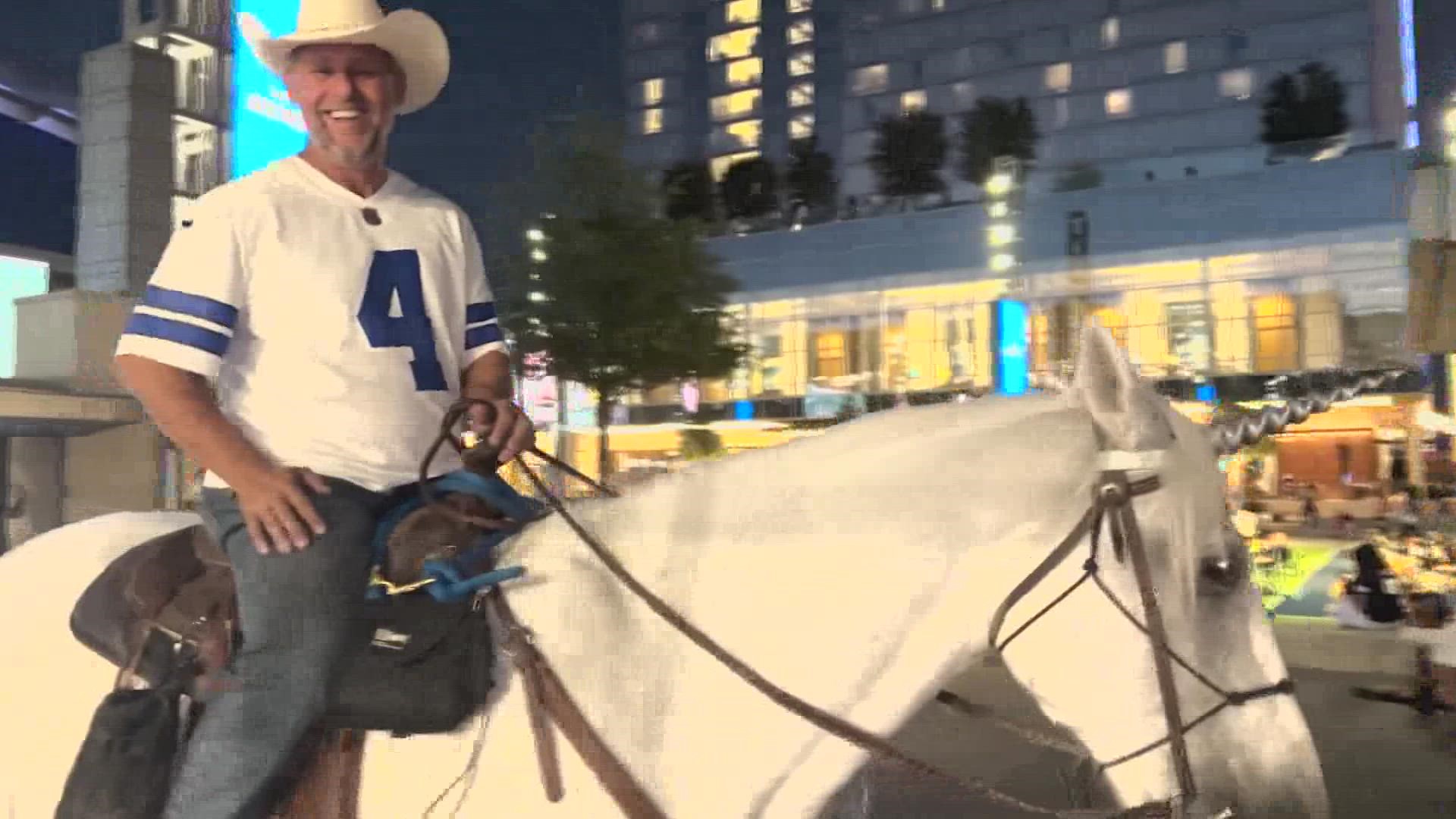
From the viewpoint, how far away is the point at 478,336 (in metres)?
2.40

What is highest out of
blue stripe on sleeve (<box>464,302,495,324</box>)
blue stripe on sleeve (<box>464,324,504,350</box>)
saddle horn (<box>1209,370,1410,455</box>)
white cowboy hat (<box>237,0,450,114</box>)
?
white cowboy hat (<box>237,0,450,114</box>)

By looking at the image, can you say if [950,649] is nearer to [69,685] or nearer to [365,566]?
[365,566]

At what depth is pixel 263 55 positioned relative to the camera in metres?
2.27

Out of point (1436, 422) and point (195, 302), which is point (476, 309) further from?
point (1436, 422)

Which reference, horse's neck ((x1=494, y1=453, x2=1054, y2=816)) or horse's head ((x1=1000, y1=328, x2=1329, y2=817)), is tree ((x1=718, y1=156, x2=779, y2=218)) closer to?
horse's neck ((x1=494, y1=453, x2=1054, y2=816))

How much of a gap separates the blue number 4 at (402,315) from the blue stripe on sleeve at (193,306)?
9.8 inches

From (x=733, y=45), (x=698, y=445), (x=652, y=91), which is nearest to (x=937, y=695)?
(x=698, y=445)

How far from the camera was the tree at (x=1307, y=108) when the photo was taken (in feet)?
109

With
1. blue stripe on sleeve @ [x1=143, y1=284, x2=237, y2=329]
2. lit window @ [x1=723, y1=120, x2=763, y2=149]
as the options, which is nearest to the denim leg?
blue stripe on sleeve @ [x1=143, y1=284, x2=237, y2=329]

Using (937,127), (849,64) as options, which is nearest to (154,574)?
(937,127)

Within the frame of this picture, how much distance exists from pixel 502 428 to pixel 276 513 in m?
0.53

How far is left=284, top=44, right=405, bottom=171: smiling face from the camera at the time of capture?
2127 millimetres

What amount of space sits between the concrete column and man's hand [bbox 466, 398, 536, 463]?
38.0ft

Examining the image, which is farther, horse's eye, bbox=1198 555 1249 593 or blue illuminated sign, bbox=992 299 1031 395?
blue illuminated sign, bbox=992 299 1031 395
